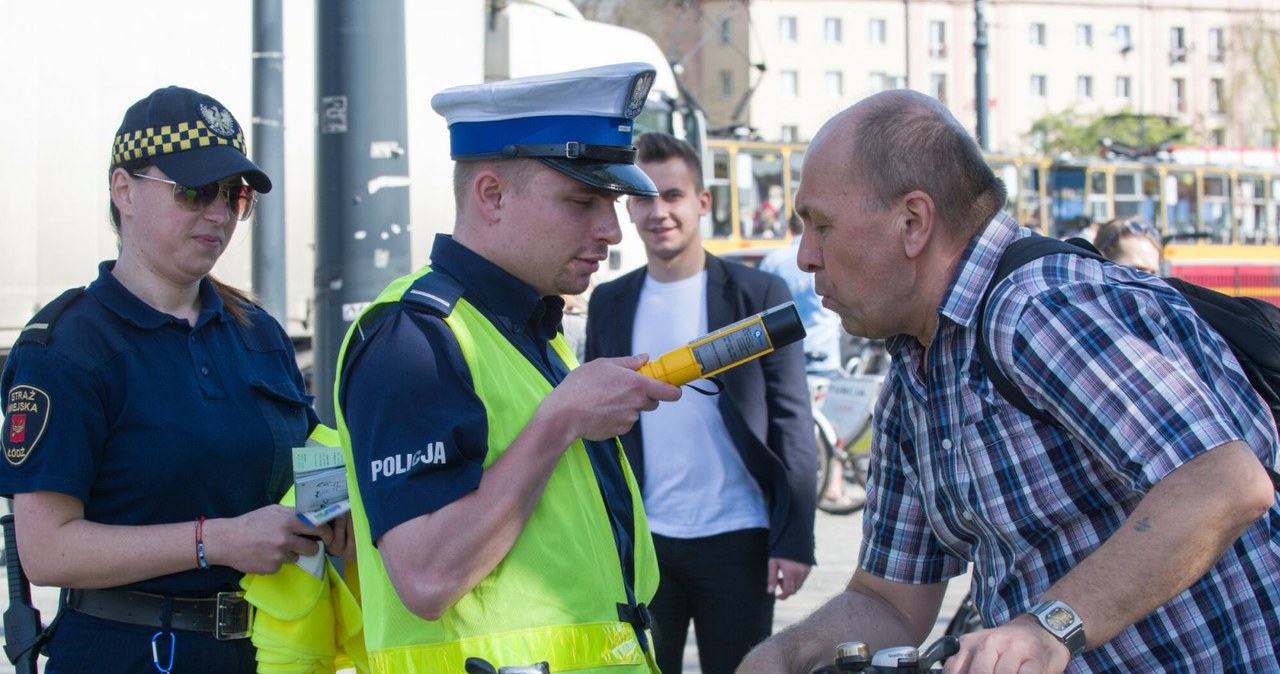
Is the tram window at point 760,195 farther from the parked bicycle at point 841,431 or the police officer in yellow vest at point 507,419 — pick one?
the police officer in yellow vest at point 507,419

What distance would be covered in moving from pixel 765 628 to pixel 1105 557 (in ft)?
7.45

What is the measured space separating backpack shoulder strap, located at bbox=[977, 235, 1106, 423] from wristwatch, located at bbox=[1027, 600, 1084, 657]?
0.32 metres

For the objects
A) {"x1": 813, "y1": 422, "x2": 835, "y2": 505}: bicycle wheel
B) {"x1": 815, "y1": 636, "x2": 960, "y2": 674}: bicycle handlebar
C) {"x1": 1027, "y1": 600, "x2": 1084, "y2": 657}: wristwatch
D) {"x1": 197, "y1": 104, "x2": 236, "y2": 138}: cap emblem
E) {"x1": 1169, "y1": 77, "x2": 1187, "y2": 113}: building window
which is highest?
{"x1": 1169, "y1": 77, "x2": 1187, "y2": 113}: building window

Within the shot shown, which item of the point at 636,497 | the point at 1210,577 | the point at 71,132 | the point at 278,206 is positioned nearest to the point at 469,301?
the point at 636,497

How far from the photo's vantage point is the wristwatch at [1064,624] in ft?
6.45

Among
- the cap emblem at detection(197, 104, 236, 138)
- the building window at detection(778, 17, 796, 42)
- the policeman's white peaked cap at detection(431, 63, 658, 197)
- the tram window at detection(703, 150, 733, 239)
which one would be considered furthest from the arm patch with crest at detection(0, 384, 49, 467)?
the building window at detection(778, 17, 796, 42)

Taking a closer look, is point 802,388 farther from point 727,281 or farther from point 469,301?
point 469,301

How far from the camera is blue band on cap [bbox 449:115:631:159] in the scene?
7.71 feet

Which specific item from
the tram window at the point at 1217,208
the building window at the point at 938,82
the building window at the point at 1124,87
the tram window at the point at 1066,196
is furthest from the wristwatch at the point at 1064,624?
the building window at the point at 1124,87

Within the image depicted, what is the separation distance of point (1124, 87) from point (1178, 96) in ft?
10.0

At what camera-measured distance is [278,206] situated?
6535mm

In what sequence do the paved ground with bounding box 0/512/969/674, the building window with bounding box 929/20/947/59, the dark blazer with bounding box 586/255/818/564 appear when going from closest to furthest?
the dark blazer with bounding box 586/255/818/564, the paved ground with bounding box 0/512/969/674, the building window with bounding box 929/20/947/59

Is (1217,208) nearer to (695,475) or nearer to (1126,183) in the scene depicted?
(1126,183)

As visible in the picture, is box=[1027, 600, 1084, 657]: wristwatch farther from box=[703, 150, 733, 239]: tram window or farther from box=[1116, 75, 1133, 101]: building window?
box=[1116, 75, 1133, 101]: building window
